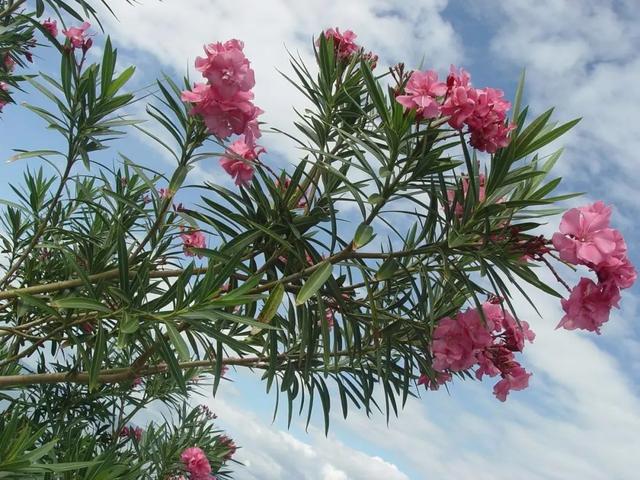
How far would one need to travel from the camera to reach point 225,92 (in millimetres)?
1702

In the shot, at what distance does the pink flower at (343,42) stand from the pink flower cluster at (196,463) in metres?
2.43

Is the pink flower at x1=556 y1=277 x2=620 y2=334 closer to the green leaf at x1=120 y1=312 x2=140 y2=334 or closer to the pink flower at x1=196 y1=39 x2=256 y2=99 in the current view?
the pink flower at x1=196 y1=39 x2=256 y2=99

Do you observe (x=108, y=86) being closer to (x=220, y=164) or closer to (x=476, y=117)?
(x=220, y=164)

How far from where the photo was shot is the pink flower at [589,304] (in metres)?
1.47

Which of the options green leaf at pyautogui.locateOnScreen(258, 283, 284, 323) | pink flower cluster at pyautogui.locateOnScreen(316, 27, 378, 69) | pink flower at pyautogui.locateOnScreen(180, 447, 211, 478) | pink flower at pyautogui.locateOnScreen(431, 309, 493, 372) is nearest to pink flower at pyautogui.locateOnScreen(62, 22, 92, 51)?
pink flower cluster at pyautogui.locateOnScreen(316, 27, 378, 69)

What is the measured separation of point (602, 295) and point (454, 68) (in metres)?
0.69

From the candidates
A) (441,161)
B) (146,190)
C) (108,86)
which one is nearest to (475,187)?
(441,161)

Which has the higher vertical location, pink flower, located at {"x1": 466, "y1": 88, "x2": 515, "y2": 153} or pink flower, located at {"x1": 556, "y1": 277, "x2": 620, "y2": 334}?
pink flower, located at {"x1": 466, "y1": 88, "x2": 515, "y2": 153}

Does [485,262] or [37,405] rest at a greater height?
[485,262]

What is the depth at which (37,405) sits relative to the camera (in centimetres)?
319

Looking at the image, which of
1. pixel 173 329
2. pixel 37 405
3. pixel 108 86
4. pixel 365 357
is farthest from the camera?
pixel 37 405

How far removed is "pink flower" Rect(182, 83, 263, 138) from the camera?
5.61ft

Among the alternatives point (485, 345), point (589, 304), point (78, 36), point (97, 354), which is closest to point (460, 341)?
point (485, 345)

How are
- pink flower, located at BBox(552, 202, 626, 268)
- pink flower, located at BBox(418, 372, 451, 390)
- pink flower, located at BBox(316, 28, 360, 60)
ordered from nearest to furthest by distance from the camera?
pink flower, located at BBox(552, 202, 626, 268) < pink flower, located at BBox(418, 372, 451, 390) < pink flower, located at BBox(316, 28, 360, 60)
